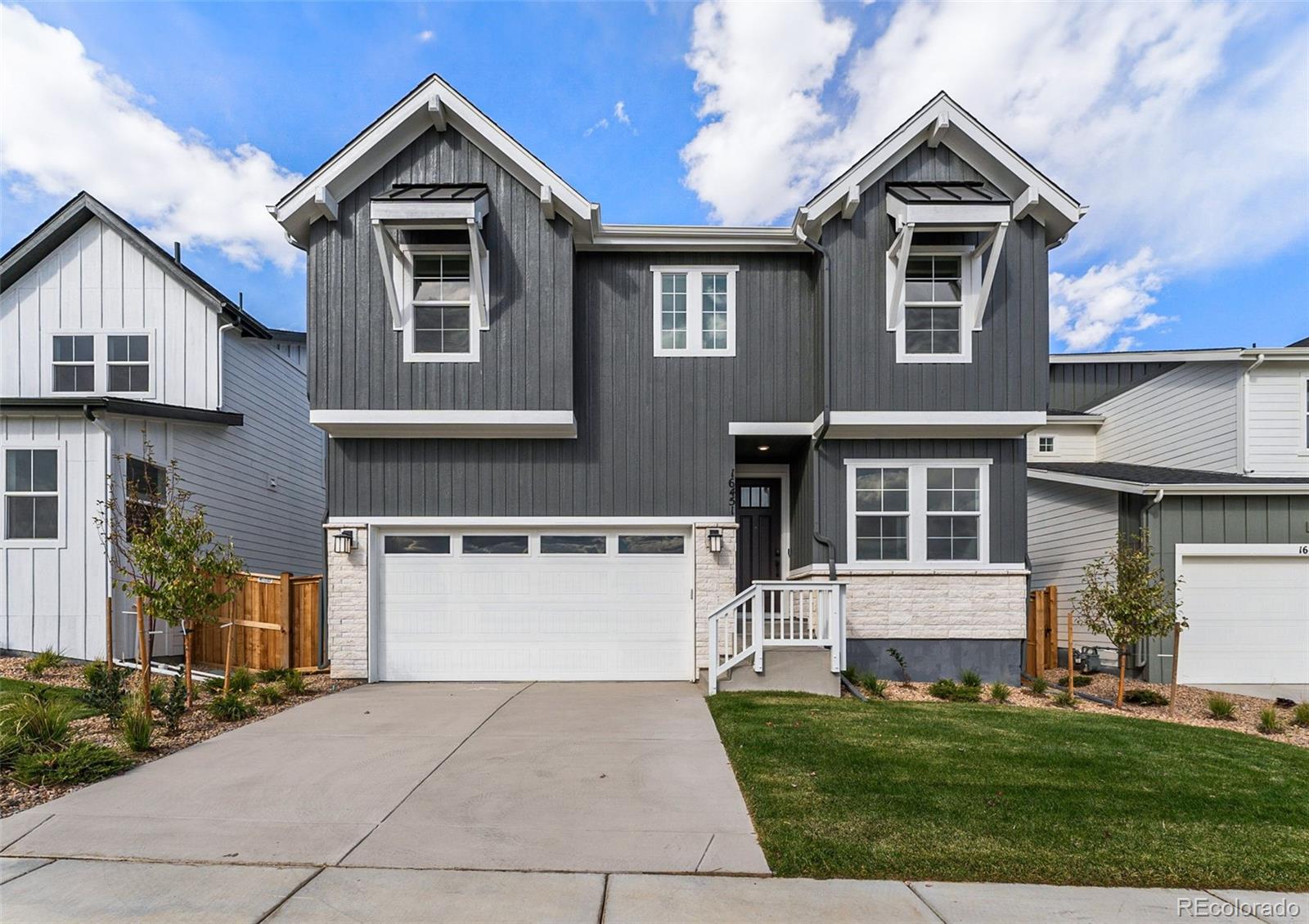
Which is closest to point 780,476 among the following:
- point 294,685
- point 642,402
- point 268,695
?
point 642,402

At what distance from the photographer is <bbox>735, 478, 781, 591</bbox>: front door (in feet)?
40.1

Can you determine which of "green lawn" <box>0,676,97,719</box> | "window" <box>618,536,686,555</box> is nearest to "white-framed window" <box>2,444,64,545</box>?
"green lawn" <box>0,676,97,719</box>

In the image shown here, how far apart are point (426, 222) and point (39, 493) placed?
23.1 ft

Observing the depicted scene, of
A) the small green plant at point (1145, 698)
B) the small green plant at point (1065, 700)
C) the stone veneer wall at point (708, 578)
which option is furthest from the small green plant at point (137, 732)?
the small green plant at point (1145, 698)

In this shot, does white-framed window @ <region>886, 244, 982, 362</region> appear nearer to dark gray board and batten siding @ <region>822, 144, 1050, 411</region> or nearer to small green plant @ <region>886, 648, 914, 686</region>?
dark gray board and batten siding @ <region>822, 144, 1050, 411</region>

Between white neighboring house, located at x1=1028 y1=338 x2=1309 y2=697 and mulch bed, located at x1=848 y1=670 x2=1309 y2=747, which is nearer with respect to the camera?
mulch bed, located at x1=848 y1=670 x2=1309 y2=747

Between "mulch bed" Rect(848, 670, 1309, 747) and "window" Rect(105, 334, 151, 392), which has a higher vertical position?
"window" Rect(105, 334, 151, 392)

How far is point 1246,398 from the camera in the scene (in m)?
13.8

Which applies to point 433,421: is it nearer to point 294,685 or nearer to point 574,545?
point 574,545

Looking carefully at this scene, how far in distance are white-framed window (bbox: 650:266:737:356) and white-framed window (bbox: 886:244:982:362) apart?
2365 millimetres

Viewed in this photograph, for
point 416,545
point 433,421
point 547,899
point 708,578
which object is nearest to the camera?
point 547,899

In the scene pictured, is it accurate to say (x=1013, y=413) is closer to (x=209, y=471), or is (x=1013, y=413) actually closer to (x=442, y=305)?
(x=442, y=305)

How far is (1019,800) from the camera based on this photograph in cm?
520

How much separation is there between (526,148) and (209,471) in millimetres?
7800
